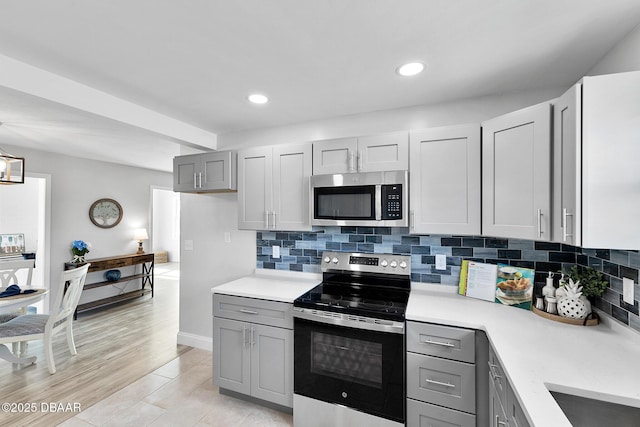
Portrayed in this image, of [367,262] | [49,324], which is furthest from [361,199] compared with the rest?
[49,324]

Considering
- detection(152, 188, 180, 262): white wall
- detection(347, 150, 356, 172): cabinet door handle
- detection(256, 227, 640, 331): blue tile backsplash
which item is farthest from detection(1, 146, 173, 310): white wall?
detection(347, 150, 356, 172): cabinet door handle

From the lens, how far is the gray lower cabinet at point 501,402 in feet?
3.72

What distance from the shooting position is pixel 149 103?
7.61 feet

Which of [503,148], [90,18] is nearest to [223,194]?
[90,18]

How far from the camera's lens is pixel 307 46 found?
1.55 meters

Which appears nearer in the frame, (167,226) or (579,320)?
(579,320)

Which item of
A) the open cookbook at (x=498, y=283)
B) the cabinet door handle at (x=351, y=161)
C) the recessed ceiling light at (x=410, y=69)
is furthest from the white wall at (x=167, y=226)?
the open cookbook at (x=498, y=283)

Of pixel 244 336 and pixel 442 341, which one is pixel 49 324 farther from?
pixel 442 341

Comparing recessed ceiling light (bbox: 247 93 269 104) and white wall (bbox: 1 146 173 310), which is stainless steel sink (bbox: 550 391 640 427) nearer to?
recessed ceiling light (bbox: 247 93 269 104)

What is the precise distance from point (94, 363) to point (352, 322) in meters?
2.80

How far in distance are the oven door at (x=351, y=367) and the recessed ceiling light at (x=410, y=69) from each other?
1.60 m

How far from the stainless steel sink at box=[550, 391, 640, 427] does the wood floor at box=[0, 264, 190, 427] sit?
3.08 metres

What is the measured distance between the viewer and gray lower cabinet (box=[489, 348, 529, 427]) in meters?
1.13

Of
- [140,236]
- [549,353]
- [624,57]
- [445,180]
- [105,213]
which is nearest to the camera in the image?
[549,353]
